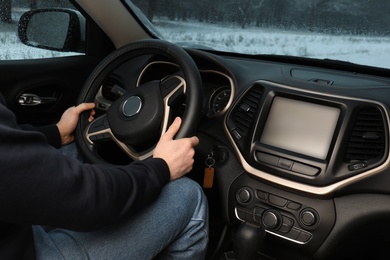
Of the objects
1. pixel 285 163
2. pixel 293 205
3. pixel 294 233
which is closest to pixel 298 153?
pixel 285 163

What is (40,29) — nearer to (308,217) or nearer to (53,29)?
(53,29)

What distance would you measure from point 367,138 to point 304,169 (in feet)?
0.74

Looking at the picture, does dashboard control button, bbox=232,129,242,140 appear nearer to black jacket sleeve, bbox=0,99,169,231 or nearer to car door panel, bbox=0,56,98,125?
black jacket sleeve, bbox=0,99,169,231

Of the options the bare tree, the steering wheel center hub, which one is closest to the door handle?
the bare tree

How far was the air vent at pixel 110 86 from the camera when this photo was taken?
1.88m

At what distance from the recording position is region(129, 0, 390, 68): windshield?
6.12 feet

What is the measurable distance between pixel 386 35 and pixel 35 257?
4.96 ft

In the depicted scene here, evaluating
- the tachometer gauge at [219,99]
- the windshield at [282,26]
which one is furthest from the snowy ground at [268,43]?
the tachometer gauge at [219,99]

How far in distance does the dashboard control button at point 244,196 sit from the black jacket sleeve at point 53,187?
2.23ft

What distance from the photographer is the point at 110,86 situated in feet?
6.32

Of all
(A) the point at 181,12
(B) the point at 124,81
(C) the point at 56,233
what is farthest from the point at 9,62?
(C) the point at 56,233

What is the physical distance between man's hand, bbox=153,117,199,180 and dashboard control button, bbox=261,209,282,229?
0.45 m

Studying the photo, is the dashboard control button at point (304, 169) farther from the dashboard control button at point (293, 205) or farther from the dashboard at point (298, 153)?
the dashboard control button at point (293, 205)

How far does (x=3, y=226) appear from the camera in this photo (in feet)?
3.40
